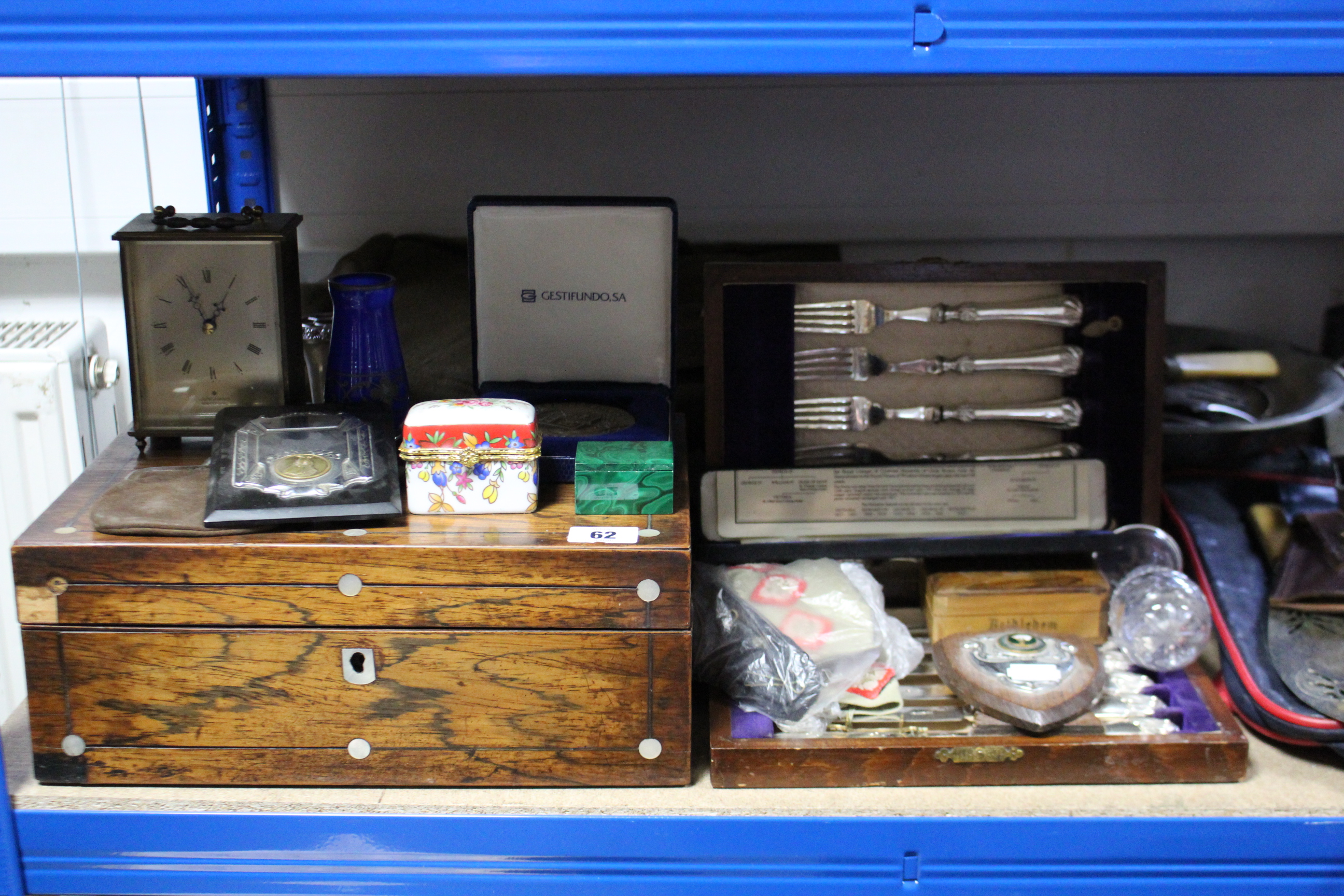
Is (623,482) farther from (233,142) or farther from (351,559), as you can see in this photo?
(233,142)

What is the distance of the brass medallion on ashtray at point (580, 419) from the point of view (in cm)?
108

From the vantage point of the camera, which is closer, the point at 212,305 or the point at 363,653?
the point at 363,653

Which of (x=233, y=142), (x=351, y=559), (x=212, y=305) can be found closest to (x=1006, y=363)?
(x=351, y=559)

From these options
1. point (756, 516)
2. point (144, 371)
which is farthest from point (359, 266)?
point (756, 516)

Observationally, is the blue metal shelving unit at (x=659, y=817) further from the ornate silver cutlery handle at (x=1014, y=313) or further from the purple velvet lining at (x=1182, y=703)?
the ornate silver cutlery handle at (x=1014, y=313)

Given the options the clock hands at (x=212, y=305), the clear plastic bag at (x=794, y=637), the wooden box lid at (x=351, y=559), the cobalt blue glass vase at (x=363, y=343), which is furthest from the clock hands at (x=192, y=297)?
the clear plastic bag at (x=794, y=637)

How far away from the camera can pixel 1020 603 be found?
1150 millimetres

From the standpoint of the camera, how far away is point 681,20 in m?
0.84

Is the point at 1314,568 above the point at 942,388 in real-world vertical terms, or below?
below

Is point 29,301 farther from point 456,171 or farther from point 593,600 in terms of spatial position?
point 593,600

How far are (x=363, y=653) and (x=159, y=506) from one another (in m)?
0.21

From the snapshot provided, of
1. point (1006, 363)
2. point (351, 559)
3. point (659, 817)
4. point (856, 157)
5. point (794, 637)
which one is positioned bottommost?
point (659, 817)

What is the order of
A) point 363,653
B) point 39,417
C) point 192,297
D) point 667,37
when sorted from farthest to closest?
1. point 39,417
2. point 192,297
3. point 363,653
4. point 667,37

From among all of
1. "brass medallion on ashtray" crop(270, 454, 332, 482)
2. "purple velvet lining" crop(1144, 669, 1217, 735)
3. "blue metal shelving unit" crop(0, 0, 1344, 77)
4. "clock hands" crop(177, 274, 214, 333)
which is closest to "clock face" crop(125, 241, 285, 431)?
"clock hands" crop(177, 274, 214, 333)
